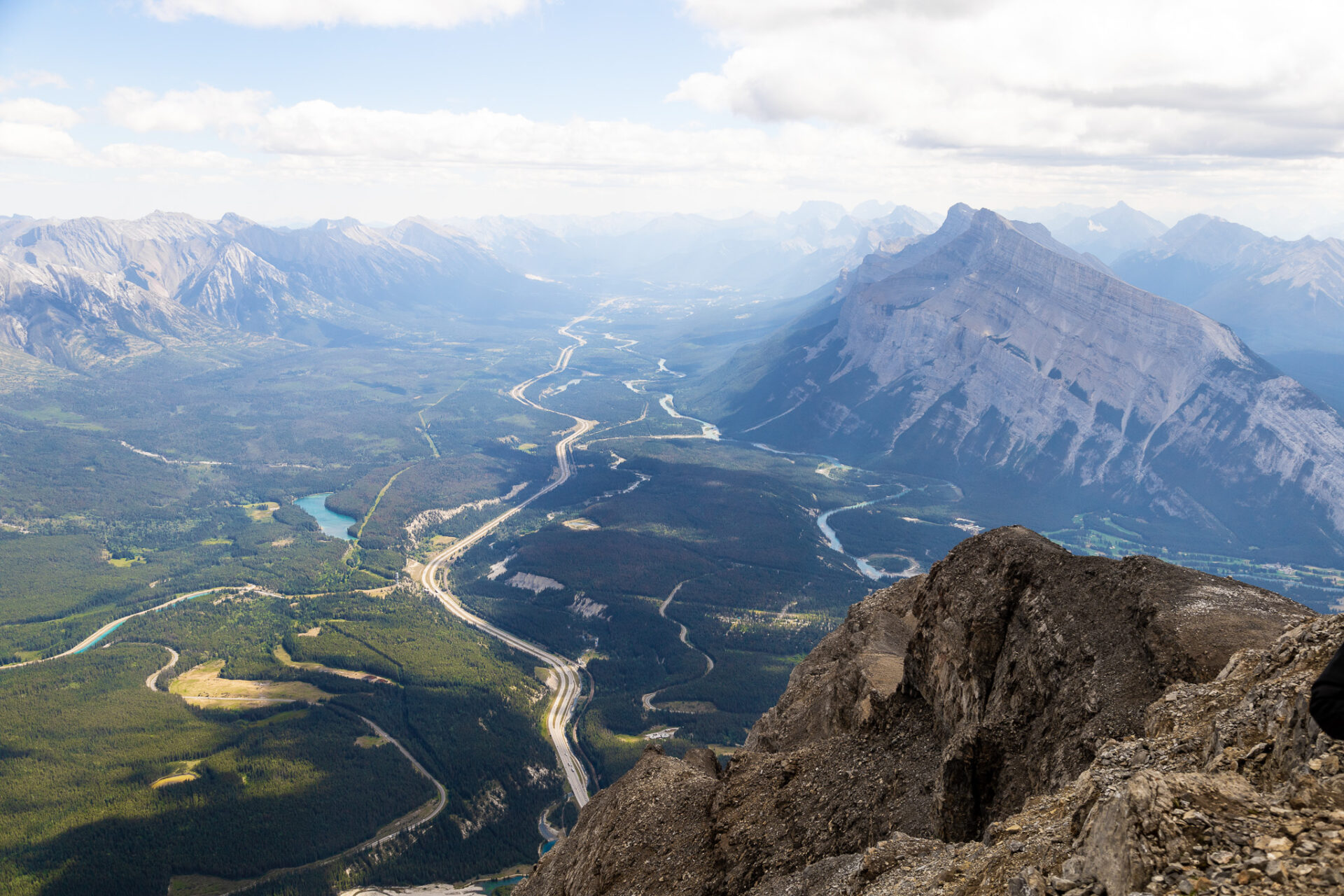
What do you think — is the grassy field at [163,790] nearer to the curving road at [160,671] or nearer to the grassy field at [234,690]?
the curving road at [160,671]

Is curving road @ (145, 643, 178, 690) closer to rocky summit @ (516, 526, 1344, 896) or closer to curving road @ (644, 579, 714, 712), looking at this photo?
curving road @ (644, 579, 714, 712)

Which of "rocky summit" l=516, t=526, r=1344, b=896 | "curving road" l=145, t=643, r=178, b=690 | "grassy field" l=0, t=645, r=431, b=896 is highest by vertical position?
"rocky summit" l=516, t=526, r=1344, b=896

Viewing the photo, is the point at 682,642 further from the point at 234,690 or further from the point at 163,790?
the point at 163,790

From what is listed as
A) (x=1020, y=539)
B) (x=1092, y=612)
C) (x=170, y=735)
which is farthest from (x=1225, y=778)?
(x=170, y=735)

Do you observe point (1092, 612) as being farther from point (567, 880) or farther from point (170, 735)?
point (170, 735)

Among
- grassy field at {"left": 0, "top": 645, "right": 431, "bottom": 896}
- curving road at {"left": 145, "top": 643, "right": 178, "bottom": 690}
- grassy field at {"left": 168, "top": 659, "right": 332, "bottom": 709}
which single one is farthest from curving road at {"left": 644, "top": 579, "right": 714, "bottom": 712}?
curving road at {"left": 145, "top": 643, "right": 178, "bottom": 690}

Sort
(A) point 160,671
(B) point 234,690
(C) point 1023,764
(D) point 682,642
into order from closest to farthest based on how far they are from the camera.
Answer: (C) point 1023,764 < (B) point 234,690 < (A) point 160,671 < (D) point 682,642

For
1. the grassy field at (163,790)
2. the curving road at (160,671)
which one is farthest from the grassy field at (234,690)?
the grassy field at (163,790)

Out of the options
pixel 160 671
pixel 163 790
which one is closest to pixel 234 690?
pixel 160 671
